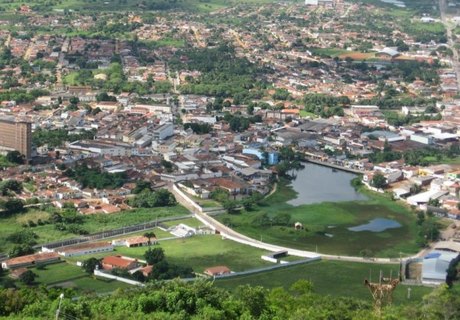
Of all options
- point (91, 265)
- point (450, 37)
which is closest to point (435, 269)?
point (91, 265)

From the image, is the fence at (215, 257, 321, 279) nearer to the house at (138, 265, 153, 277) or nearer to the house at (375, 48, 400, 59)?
the house at (138, 265, 153, 277)

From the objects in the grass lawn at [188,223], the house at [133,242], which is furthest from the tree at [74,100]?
the house at [133,242]

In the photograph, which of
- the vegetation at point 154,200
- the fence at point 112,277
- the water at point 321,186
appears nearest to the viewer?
the fence at point 112,277

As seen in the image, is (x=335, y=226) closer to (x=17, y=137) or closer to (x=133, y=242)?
(x=133, y=242)

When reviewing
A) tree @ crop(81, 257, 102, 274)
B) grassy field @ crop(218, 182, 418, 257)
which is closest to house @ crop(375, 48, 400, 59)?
grassy field @ crop(218, 182, 418, 257)

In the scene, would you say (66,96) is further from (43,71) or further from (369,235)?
(369,235)

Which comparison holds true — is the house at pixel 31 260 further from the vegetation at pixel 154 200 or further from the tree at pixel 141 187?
the tree at pixel 141 187
